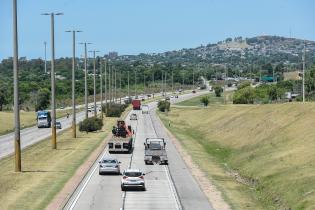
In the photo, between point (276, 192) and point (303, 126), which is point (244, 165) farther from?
point (276, 192)

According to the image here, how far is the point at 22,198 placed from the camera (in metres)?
38.7

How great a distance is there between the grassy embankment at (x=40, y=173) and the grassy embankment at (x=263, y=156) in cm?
998

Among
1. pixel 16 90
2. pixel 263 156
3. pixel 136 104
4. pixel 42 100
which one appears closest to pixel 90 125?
pixel 263 156

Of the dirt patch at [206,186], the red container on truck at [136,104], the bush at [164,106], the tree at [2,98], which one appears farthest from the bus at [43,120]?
the tree at [2,98]

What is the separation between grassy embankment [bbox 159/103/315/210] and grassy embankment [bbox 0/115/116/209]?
9.98 meters

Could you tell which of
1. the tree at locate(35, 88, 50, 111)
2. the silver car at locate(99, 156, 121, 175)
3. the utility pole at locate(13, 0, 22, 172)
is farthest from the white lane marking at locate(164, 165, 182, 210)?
the tree at locate(35, 88, 50, 111)

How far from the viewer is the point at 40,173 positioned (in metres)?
50.7

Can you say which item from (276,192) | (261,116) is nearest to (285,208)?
(276,192)

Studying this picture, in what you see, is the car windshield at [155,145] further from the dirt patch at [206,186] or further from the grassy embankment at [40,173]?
the grassy embankment at [40,173]

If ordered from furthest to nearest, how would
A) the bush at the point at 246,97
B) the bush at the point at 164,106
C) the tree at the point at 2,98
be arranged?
the tree at the point at 2,98 → the bush at the point at 164,106 → the bush at the point at 246,97

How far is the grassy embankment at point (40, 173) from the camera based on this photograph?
1507 inches

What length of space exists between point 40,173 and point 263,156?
18.8 m

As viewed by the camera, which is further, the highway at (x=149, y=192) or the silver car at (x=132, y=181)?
the silver car at (x=132, y=181)

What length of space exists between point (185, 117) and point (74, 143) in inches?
2733
